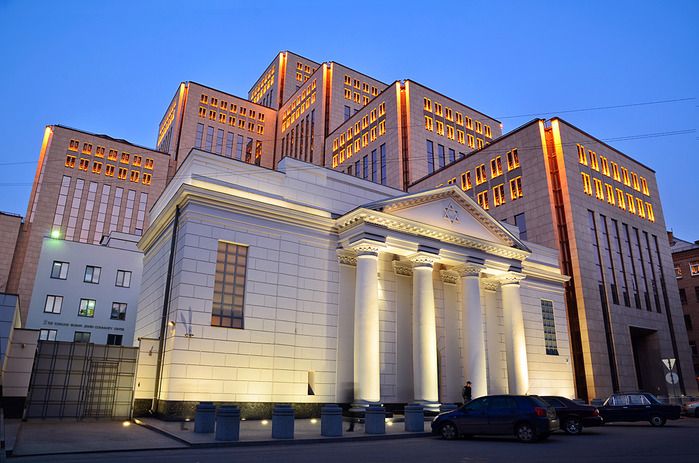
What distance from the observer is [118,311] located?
1918 inches

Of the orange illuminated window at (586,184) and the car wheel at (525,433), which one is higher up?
the orange illuminated window at (586,184)

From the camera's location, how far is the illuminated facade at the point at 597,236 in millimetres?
43281

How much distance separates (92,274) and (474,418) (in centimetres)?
4353

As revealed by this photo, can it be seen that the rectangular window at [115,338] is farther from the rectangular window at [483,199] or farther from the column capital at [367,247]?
the rectangular window at [483,199]

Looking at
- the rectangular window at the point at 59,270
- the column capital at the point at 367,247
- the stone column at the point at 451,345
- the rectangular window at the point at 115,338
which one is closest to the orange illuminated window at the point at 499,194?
the stone column at the point at 451,345

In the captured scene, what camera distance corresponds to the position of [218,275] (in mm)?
24922

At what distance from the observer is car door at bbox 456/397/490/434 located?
17000 millimetres

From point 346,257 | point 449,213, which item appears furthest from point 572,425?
point 449,213

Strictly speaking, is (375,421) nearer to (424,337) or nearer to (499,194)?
(424,337)

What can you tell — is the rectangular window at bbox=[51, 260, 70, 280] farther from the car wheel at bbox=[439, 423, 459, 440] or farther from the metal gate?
the car wheel at bbox=[439, 423, 459, 440]

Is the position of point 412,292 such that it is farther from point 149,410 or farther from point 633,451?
point 633,451

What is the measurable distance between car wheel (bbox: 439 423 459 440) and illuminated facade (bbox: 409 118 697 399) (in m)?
29.7

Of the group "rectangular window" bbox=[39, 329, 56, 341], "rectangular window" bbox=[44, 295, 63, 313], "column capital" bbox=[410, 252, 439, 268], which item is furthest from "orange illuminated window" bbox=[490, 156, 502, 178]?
"rectangular window" bbox=[39, 329, 56, 341]

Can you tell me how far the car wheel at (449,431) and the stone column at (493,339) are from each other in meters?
16.9
